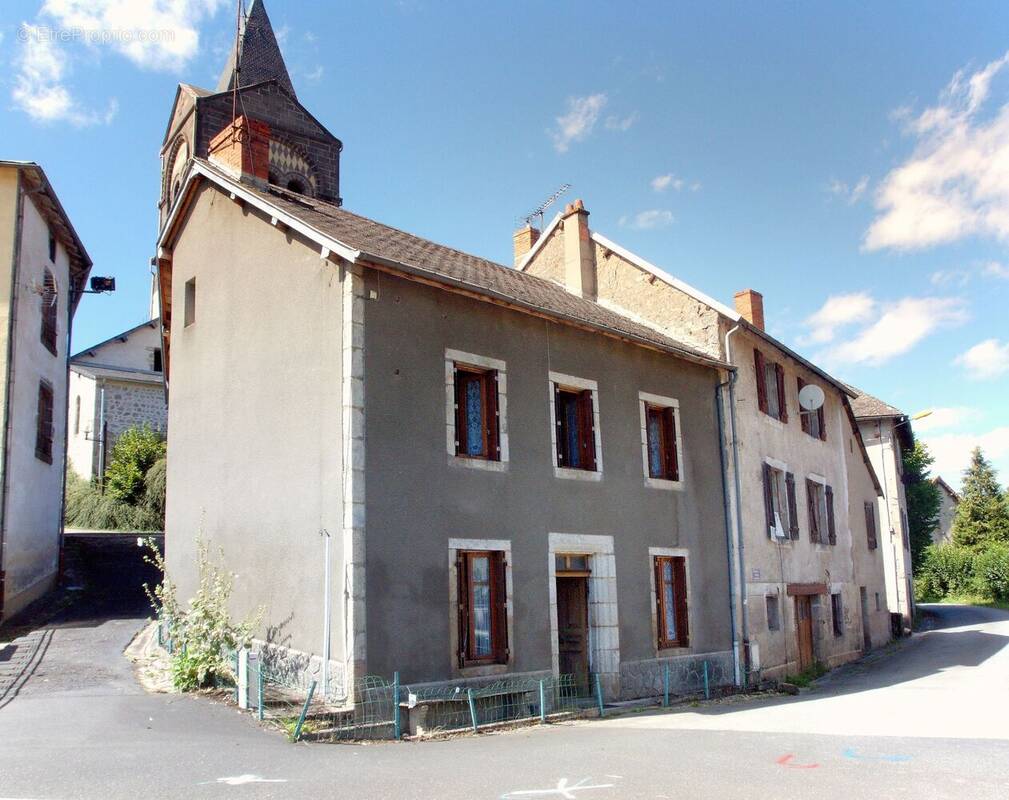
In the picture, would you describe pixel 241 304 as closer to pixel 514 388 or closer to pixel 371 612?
pixel 514 388

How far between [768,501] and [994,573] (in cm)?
2797

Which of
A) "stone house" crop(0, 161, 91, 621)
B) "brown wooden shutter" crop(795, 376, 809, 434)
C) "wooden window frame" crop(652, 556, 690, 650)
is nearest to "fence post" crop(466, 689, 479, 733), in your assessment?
"wooden window frame" crop(652, 556, 690, 650)

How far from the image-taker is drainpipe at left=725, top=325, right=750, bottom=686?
51.3ft

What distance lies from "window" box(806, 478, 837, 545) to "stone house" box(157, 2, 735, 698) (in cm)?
529

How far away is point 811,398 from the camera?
1983 cm

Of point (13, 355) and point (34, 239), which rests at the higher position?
point (34, 239)

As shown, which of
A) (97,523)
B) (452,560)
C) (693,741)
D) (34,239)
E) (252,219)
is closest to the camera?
(693,741)

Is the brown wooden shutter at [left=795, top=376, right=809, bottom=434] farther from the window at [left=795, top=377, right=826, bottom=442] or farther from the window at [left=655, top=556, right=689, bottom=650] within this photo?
the window at [left=655, top=556, right=689, bottom=650]

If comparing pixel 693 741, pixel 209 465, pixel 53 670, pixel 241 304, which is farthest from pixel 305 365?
pixel 693 741

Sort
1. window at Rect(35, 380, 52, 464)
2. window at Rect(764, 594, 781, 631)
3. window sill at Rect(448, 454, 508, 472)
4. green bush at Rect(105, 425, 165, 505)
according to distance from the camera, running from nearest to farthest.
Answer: window sill at Rect(448, 454, 508, 472)
window at Rect(764, 594, 781, 631)
window at Rect(35, 380, 52, 464)
green bush at Rect(105, 425, 165, 505)

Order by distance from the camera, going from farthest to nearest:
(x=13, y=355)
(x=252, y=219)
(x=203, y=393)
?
(x=13, y=355) < (x=203, y=393) < (x=252, y=219)

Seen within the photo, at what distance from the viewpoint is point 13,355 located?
52.3 feet

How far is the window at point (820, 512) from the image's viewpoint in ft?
66.5

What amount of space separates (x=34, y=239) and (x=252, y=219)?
23.3ft
